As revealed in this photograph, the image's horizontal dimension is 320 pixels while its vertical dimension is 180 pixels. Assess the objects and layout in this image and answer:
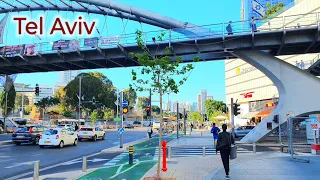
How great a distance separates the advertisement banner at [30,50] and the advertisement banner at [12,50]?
717 millimetres

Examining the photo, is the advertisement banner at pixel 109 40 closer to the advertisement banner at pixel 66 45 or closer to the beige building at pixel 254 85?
the advertisement banner at pixel 66 45

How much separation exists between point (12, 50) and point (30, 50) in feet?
9.24

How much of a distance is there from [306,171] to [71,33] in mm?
30409

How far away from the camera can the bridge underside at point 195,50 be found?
23984 mm

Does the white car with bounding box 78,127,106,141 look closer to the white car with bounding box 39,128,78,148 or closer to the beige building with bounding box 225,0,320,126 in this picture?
the white car with bounding box 39,128,78,148

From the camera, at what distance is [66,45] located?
29.7 m

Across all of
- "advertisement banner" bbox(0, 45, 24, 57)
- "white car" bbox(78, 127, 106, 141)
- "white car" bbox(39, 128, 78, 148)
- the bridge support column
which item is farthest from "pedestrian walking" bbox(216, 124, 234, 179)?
"advertisement banner" bbox(0, 45, 24, 57)

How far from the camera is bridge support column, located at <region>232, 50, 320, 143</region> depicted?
2417 cm

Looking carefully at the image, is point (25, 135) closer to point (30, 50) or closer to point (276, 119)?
point (30, 50)

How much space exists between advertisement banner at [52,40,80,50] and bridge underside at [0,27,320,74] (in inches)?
16.4

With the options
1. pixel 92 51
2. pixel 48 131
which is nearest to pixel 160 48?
pixel 92 51

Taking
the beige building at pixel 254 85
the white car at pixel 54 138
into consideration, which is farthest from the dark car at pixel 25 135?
the beige building at pixel 254 85

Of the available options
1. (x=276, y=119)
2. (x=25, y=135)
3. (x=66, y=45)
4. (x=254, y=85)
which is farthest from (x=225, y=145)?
(x=254, y=85)

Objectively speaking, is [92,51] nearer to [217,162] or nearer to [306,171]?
[217,162]
